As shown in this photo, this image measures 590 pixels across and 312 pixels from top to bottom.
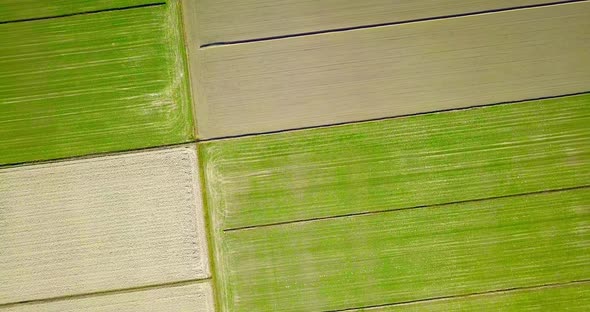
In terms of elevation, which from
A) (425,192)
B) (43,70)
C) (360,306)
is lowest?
(360,306)

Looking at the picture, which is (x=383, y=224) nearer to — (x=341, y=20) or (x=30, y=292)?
(x=341, y=20)

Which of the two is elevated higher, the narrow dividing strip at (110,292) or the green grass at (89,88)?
the green grass at (89,88)

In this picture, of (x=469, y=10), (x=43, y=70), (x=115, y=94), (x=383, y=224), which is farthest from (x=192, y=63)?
(x=469, y=10)

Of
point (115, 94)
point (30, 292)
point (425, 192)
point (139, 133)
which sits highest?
point (115, 94)

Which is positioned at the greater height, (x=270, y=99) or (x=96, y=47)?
(x=96, y=47)

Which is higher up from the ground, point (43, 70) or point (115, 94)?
point (43, 70)

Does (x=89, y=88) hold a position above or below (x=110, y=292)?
above

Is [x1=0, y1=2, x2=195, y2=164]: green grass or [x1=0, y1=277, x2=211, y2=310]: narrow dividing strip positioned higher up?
[x1=0, y1=2, x2=195, y2=164]: green grass

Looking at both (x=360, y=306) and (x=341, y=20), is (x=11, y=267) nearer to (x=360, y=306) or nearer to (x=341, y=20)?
(x=360, y=306)

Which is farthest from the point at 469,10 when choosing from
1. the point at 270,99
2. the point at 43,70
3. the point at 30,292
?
the point at 30,292
